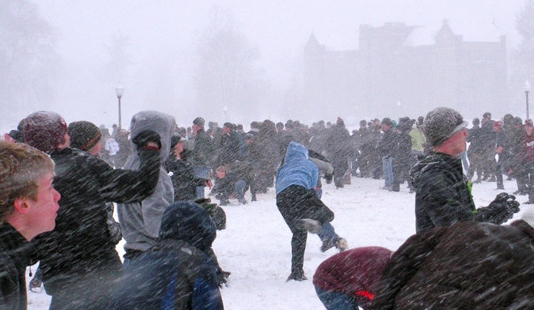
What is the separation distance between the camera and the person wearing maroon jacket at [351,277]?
2572mm

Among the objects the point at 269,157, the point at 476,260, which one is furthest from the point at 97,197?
the point at 269,157

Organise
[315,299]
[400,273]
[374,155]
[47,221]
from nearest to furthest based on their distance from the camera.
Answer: [400,273], [47,221], [315,299], [374,155]

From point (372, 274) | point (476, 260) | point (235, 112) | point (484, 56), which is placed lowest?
point (372, 274)

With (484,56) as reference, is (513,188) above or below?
below

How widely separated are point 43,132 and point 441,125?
2324mm

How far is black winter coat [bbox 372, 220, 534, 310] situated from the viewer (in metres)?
1.60

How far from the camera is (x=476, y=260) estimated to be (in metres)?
1.65

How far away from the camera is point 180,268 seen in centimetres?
276

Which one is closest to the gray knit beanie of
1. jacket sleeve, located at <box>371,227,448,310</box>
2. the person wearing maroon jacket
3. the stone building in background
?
the person wearing maroon jacket

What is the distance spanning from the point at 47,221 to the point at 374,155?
17827 mm

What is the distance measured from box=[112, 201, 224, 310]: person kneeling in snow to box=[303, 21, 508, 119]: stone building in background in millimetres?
67540

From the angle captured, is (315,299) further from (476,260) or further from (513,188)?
(513,188)

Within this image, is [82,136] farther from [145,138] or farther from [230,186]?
[230,186]

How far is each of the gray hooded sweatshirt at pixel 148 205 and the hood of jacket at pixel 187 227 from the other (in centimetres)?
96
